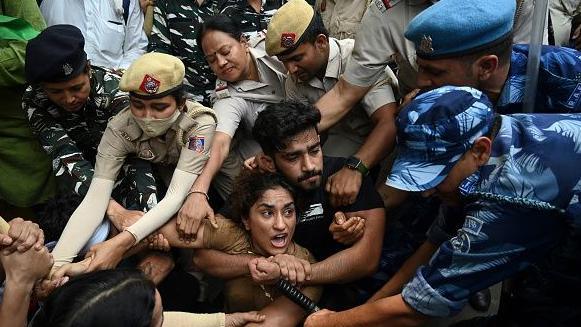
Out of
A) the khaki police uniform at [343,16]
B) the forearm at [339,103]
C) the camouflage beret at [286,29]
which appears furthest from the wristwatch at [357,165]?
the khaki police uniform at [343,16]

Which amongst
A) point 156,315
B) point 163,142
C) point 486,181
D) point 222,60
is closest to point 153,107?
point 163,142

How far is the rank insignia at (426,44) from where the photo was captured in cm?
217

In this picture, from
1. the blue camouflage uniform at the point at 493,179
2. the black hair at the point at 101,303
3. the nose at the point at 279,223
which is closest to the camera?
the black hair at the point at 101,303

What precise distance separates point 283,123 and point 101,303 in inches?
49.9

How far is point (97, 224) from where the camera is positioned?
2621 millimetres

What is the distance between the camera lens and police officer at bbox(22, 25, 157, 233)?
275 cm

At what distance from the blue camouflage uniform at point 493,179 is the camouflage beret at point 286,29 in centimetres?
119

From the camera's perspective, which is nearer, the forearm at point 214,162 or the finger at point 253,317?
the finger at point 253,317

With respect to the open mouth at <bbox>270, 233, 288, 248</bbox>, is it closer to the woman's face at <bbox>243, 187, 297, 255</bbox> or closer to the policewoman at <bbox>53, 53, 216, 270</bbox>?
the woman's face at <bbox>243, 187, 297, 255</bbox>

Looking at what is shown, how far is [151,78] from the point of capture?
2.65m

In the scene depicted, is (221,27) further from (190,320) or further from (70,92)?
(190,320)

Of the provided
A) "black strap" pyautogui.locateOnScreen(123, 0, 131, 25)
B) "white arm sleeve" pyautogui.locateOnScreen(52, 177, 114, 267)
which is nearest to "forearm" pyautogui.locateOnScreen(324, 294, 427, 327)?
"white arm sleeve" pyautogui.locateOnScreen(52, 177, 114, 267)

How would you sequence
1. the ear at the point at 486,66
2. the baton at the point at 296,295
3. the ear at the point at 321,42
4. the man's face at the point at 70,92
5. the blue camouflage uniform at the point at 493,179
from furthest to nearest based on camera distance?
1. the ear at the point at 321,42
2. the man's face at the point at 70,92
3. the baton at the point at 296,295
4. the ear at the point at 486,66
5. the blue camouflage uniform at the point at 493,179

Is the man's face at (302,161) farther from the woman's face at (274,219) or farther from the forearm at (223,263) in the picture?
the forearm at (223,263)
